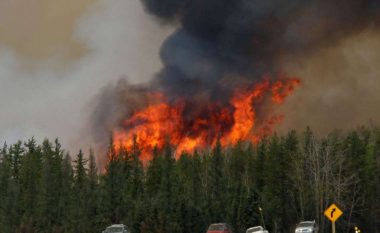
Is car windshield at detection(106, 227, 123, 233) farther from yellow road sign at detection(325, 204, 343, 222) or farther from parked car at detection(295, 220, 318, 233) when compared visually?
yellow road sign at detection(325, 204, 343, 222)

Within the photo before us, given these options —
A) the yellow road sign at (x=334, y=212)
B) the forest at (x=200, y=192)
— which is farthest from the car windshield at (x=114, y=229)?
the yellow road sign at (x=334, y=212)

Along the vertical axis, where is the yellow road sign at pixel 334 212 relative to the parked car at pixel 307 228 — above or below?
below

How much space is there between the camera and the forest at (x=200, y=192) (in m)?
122

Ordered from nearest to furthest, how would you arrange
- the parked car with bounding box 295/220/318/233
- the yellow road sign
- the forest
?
the yellow road sign
the parked car with bounding box 295/220/318/233
the forest

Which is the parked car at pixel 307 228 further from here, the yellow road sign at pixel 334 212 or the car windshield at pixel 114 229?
the yellow road sign at pixel 334 212

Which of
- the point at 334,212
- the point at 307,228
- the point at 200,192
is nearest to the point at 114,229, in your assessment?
the point at 307,228

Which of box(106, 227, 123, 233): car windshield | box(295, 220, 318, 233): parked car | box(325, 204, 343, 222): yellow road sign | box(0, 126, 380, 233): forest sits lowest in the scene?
box(325, 204, 343, 222): yellow road sign

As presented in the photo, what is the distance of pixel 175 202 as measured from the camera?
121 metres

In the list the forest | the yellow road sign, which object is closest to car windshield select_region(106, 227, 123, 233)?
the forest

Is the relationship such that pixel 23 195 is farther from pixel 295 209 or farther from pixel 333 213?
pixel 333 213

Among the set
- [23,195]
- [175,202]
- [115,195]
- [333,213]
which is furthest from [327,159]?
[333,213]

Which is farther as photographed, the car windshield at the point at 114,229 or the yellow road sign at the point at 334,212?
the car windshield at the point at 114,229

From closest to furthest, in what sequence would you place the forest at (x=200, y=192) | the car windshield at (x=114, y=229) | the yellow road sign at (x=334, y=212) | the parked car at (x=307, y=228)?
the yellow road sign at (x=334, y=212), the parked car at (x=307, y=228), the car windshield at (x=114, y=229), the forest at (x=200, y=192)

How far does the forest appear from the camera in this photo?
121812mm
